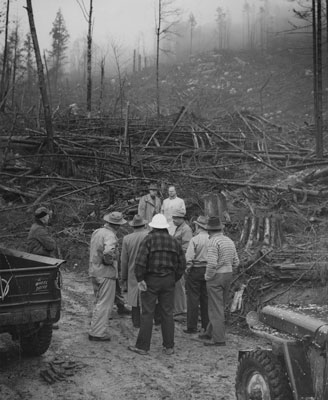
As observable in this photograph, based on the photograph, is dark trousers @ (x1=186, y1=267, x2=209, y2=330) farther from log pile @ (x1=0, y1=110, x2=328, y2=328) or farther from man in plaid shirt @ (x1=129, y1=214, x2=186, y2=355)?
log pile @ (x1=0, y1=110, x2=328, y2=328)

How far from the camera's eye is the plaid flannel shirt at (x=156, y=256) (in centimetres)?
703

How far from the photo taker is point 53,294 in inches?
249

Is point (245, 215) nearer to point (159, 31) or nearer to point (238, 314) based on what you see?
point (238, 314)

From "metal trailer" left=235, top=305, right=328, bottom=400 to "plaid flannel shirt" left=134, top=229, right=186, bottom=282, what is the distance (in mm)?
2472

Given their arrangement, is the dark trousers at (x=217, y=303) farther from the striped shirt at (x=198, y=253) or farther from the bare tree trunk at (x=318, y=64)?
the bare tree trunk at (x=318, y=64)

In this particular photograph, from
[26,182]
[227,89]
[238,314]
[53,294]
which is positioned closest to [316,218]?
[238,314]

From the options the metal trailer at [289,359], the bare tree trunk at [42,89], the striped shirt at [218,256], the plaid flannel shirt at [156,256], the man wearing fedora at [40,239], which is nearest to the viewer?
the metal trailer at [289,359]

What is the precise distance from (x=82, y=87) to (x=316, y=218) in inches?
2503

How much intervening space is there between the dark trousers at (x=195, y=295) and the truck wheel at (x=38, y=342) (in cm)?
246

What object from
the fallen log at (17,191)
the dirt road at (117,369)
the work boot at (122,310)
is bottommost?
the dirt road at (117,369)

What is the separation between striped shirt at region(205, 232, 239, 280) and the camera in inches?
297

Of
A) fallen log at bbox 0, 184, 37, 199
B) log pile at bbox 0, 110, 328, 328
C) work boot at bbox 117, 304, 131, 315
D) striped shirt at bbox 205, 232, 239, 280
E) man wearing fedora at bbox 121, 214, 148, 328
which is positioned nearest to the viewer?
striped shirt at bbox 205, 232, 239, 280

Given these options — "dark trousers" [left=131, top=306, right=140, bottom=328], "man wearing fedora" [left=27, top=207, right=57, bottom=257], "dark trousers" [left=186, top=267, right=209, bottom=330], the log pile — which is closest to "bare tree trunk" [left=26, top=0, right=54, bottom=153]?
the log pile

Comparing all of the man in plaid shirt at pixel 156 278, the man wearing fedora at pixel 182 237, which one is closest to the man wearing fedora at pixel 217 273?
the man in plaid shirt at pixel 156 278
